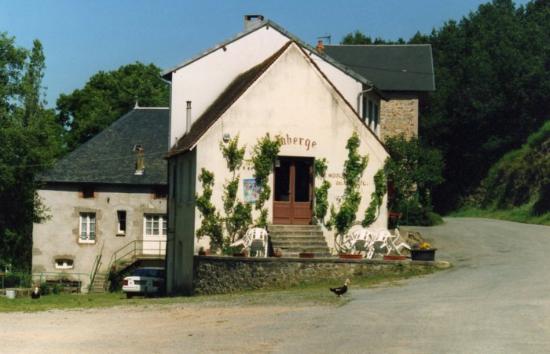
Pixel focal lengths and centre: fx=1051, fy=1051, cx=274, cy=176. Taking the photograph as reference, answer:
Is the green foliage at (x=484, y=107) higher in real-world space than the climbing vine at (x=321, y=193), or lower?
higher

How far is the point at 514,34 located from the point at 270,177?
5176 centimetres

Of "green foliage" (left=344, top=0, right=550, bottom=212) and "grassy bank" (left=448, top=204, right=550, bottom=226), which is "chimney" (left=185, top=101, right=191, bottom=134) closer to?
"grassy bank" (left=448, top=204, right=550, bottom=226)

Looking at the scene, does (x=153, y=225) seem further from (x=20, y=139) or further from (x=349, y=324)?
(x=349, y=324)

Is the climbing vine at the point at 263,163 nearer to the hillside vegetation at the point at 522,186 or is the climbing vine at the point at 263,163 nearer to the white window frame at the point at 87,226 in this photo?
the hillside vegetation at the point at 522,186

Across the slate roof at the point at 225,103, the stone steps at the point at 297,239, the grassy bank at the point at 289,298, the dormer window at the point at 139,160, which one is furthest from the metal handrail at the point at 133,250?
the grassy bank at the point at 289,298

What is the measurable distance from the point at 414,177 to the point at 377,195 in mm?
18613

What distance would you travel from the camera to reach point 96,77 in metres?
82.9

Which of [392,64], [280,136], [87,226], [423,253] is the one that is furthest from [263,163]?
[392,64]

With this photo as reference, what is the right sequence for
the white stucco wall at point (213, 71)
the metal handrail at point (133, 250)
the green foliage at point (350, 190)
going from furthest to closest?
the metal handrail at point (133, 250), the white stucco wall at point (213, 71), the green foliage at point (350, 190)

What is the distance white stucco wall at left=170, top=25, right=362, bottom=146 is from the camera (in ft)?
136

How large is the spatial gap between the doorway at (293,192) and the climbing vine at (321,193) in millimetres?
307

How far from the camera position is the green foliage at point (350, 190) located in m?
37.5

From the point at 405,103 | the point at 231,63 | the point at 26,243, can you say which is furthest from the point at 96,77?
the point at 231,63

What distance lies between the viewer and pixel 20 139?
59.4 meters
